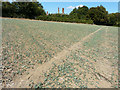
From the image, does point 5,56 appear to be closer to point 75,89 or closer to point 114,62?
point 75,89

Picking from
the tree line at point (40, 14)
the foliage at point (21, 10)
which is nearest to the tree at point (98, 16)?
the tree line at point (40, 14)

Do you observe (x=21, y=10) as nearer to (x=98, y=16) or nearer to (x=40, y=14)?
(x=40, y=14)

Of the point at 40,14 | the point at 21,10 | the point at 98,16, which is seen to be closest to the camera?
the point at 21,10

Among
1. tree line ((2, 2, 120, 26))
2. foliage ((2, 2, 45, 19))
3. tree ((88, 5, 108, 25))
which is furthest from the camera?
tree ((88, 5, 108, 25))

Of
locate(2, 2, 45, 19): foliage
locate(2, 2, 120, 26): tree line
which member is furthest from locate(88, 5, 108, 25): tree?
locate(2, 2, 45, 19): foliage

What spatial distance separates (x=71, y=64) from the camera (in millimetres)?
2598

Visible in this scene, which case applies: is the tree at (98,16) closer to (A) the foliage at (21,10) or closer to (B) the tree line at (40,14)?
(B) the tree line at (40,14)

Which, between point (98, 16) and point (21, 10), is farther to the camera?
point (98, 16)

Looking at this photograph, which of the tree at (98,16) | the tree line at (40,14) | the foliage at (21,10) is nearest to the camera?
the foliage at (21,10)

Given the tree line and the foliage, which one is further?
the tree line

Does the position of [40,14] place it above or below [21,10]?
below

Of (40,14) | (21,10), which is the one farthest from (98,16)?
(21,10)

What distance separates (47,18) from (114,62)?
2119 centimetres

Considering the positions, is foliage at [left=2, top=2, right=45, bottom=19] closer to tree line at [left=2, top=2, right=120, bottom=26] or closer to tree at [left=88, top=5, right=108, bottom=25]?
tree line at [left=2, top=2, right=120, bottom=26]
